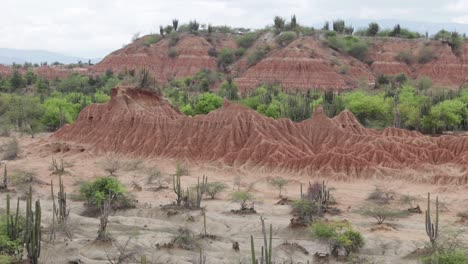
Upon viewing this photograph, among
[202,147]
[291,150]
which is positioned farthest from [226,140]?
[291,150]

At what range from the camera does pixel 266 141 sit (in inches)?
1441

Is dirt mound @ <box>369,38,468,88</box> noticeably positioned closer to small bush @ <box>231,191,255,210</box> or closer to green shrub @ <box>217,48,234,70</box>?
green shrub @ <box>217,48,234,70</box>

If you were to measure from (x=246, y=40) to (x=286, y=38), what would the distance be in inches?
386

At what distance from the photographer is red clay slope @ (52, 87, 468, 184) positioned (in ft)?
110

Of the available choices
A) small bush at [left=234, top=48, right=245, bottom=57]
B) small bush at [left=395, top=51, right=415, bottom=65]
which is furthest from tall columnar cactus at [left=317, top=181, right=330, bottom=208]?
small bush at [left=234, top=48, right=245, bottom=57]

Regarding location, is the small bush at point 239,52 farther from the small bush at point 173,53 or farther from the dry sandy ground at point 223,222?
the dry sandy ground at point 223,222

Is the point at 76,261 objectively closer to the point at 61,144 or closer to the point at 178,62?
the point at 61,144

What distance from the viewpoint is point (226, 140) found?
1492 inches

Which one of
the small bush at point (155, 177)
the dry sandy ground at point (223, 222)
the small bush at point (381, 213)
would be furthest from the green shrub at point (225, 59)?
the small bush at point (381, 213)

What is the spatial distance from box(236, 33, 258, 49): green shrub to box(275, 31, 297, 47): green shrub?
7903 millimetres

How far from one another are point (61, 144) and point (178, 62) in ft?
192

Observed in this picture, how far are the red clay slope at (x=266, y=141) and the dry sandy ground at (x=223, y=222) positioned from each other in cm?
125

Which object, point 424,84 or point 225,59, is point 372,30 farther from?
point 424,84

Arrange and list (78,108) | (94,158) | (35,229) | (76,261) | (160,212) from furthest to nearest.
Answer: (78,108) → (94,158) → (160,212) → (76,261) → (35,229)
